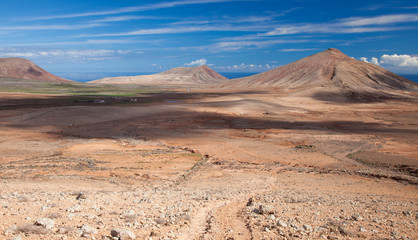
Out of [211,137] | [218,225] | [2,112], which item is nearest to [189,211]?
[218,225]

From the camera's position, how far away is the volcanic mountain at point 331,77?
67.2 m

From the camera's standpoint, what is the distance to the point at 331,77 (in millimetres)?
72812

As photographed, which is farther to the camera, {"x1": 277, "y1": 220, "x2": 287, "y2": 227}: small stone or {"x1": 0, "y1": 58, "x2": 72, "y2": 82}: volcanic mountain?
{"x1": 0, "y1": 58, "x2": 72, "y2": 82}: volcanic mountain

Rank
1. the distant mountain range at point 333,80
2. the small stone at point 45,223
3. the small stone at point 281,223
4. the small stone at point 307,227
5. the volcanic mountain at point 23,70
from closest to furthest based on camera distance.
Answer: the small stone at point 45,223 < the small stone at point 307,227 < the small stone at point 281,223 < the distant mountain range at point 333,80 < the volcanic mountain at point 23,70

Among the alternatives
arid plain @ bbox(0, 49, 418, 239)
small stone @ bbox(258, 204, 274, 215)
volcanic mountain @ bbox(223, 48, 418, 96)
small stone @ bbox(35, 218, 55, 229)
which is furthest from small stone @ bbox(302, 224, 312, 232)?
volcanic mountain @ bbox(223, 48, 418, 96)

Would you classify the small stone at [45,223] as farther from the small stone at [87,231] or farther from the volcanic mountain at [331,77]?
the volcanic mountain at [331,77]

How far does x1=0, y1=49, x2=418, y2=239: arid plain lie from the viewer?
744cm

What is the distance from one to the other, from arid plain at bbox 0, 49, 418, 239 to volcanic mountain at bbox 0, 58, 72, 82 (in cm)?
10457

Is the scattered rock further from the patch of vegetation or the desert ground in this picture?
the patch of vegetation


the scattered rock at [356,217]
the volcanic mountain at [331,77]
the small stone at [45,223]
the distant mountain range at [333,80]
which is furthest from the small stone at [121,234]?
the volcanic mountain at [331,77]

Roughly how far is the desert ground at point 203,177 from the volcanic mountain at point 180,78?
11182 cm

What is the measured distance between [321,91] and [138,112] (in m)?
40.0

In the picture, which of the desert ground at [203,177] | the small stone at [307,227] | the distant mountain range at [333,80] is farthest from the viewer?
the distant mountain range at [333,80]

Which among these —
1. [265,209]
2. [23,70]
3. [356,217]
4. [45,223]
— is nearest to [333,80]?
[356,217]
